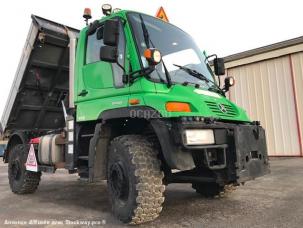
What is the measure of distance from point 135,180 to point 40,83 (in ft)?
11.1

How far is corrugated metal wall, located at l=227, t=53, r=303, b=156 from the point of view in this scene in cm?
1062

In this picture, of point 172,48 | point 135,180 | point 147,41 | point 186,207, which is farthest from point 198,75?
point 186,207

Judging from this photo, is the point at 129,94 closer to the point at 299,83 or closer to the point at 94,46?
the point at 94,46

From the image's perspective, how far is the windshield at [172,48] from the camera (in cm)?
421

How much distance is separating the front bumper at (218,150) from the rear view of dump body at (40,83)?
94.6 inches

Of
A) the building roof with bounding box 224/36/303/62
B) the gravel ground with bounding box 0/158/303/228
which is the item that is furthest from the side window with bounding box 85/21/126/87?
the building roof with bounding box 224/36/303/62

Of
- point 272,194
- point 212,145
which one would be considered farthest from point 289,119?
point 212,145

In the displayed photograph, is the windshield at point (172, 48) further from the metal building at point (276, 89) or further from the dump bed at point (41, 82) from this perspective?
the metal building at point (276, 89)

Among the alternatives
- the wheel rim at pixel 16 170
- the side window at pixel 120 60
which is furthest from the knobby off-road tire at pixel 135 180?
the wheel rim at pixel 16 170

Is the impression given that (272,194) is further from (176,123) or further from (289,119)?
(289,119)

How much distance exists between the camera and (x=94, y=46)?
15.8 feet

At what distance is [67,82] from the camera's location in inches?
249

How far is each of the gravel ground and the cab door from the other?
1374 mm

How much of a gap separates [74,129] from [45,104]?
71.3 inches
